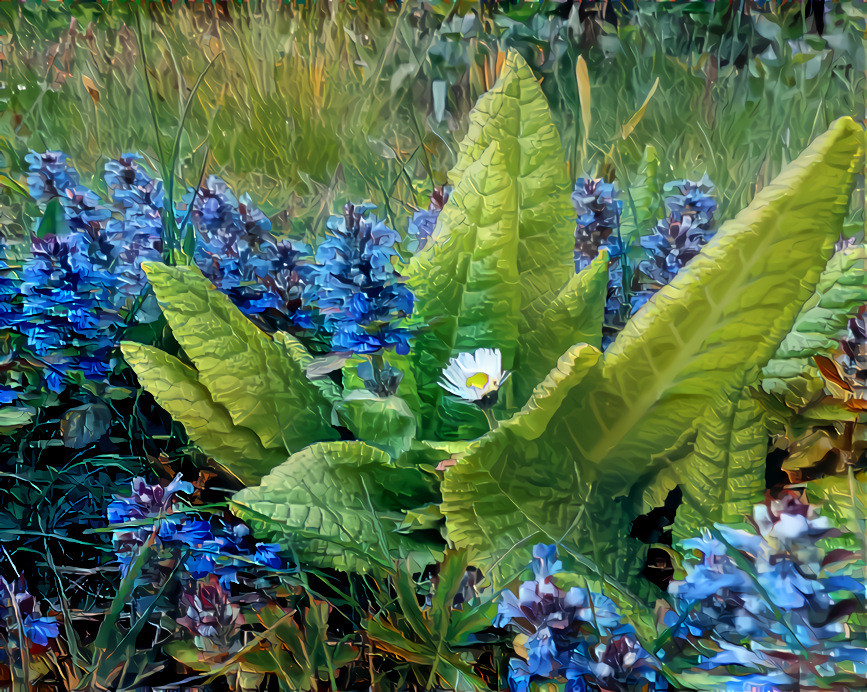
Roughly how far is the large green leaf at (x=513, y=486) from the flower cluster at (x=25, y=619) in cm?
47

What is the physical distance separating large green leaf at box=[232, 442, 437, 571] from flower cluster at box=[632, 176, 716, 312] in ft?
1.72

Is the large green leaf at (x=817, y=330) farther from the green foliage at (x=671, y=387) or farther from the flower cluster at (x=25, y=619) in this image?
the flower cluster at (x=25, y=619)

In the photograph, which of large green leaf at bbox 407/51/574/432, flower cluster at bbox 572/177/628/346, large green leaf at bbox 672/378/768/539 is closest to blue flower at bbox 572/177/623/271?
flower cluster at bbox 572/177/628/346

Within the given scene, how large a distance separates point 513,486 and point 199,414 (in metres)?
0.44

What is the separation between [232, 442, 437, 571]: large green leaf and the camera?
866 millimetres

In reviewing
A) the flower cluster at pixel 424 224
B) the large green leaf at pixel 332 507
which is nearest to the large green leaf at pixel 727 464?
the large green leaf at pixel 332 507

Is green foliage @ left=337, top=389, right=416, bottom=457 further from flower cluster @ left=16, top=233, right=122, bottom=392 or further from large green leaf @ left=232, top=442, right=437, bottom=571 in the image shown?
flower cluster @ left=16, top=233, right=122, bottom=392

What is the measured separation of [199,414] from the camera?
3.21 ft

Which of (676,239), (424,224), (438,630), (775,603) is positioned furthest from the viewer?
(424,224)

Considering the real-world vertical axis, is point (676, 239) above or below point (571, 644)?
above

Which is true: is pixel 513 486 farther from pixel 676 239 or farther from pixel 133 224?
pixel 133 224

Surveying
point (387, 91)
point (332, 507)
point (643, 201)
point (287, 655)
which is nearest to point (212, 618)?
point (287, 655)

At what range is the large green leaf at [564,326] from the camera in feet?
3.24

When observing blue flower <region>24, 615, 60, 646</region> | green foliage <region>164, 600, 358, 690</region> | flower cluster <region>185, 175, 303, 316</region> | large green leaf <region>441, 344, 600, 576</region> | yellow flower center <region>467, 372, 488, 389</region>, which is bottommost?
blue flower <region>24, 615, 60, 646</region>
